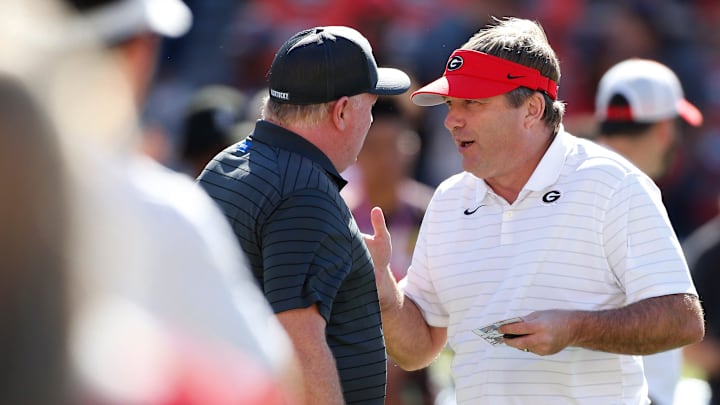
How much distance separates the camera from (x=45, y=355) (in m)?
1.13

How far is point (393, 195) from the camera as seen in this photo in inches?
224

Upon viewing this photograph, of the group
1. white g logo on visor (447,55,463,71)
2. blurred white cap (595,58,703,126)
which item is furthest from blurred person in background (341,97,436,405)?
white g logo on visor (447,55,463,71)

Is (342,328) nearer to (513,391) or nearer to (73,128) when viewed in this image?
(513,391)

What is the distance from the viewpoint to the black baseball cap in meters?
3.17

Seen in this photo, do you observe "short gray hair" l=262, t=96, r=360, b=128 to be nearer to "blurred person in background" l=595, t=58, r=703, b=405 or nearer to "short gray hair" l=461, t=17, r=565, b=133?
"short gray hair" l=461, t=17, r=565, b=133

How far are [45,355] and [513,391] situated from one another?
245 cm

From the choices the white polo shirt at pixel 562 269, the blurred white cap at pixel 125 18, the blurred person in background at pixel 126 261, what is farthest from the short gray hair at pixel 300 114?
the blurred person in background at pixel 126 261

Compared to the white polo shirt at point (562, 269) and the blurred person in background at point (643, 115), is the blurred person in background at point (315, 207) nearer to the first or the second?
the white polo shirt at point (562, 269)

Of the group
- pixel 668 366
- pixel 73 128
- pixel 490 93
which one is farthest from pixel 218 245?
pixel 668 366

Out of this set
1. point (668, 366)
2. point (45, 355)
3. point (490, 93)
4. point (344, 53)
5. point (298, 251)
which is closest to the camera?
point (45, 355)

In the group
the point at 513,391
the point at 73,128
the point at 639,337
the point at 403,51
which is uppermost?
the point at 73,128

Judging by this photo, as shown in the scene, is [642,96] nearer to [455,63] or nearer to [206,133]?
[455,63]

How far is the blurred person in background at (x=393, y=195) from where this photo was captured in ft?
17.7

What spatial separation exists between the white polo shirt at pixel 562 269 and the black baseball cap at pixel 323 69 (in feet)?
2.01
